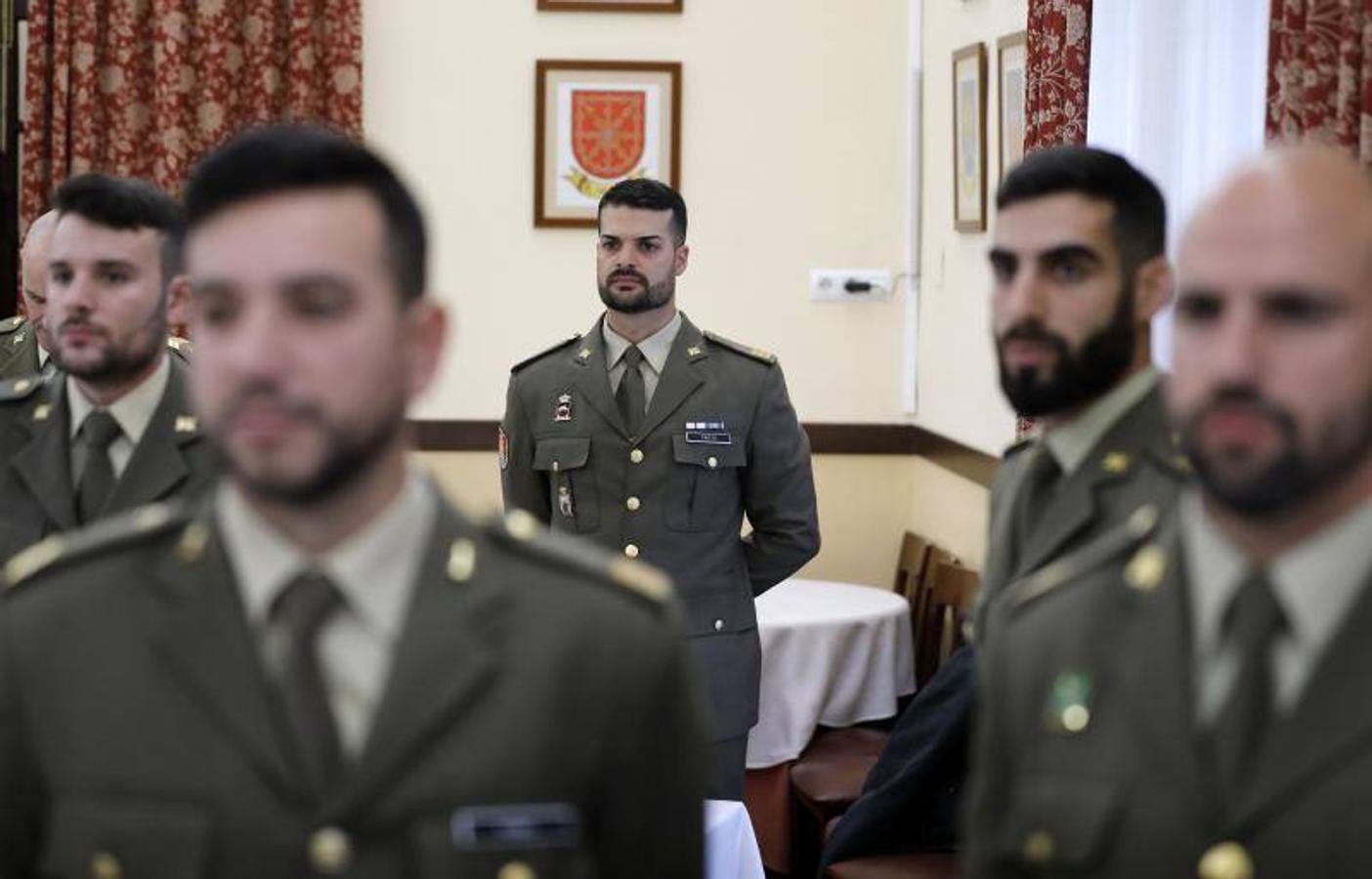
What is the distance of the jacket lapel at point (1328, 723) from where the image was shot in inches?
74.9

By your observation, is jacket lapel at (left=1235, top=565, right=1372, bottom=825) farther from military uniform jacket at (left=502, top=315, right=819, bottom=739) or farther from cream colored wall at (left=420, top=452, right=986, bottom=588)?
cream colored wall at (left=420, top=452, right=986, bottom=588)

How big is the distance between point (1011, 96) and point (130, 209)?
3436 millimetres

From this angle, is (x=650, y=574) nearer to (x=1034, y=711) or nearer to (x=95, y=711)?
(x=1034, y=711)

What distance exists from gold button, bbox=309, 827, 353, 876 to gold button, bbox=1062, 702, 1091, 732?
657mm

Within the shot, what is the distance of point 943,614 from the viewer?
22.8ft

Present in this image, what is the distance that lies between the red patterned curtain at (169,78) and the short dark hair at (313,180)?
19.3 feet

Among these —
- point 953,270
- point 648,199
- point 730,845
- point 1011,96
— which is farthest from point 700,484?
point 953,270

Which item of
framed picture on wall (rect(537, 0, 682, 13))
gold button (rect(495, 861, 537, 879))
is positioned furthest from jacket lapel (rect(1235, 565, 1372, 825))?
framed picture on wall (rect(537, 0, 682, 13))

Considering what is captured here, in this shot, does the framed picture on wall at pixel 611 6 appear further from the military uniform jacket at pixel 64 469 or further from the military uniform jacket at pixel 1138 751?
the military uniform jacket at pixel 1138 751

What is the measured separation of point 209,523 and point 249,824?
11.2 inches

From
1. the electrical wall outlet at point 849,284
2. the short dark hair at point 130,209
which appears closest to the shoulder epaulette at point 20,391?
the short dark hair at point 130,209

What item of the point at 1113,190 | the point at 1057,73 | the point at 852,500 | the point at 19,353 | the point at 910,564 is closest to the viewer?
the point at 1113,190

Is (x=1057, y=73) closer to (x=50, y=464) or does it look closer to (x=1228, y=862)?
(x=50, y=464)

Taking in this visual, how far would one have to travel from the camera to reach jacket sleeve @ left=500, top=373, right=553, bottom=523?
535cm
